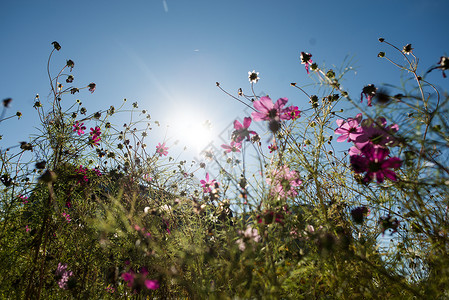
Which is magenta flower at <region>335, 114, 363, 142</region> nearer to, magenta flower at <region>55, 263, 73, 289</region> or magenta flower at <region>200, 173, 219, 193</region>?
magenta flower at <region>200, 173, 219, 193</region>

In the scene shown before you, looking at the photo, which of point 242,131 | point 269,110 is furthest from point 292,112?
point 242,131

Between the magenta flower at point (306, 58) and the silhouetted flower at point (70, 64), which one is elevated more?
the silhouetted flower at point (70, 64)

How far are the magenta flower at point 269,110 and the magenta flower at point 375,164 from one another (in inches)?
11.3

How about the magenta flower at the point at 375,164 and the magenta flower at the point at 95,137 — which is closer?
the magenta flower at the point at 375,164

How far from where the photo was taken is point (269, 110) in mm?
861

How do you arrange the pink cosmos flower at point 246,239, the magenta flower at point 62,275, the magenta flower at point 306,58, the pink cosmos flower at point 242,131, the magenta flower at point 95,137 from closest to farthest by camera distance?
the pink cosmos flower at point 246,239 → the pink cosmos flower at point 242,131 → the magenta flower at point 62,275 → the magenta flower at point 306,58 → the magenta flower at point 95,137

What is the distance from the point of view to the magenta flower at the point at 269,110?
0.83 m

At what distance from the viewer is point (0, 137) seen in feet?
4.96

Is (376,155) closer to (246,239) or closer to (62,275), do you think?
(246,239)

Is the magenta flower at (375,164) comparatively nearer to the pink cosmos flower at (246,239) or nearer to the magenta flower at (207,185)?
the pink cosmos flower at (246,239)

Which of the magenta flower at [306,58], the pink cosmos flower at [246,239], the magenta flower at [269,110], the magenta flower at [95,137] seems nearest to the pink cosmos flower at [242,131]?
the magenta flower at [269,110]

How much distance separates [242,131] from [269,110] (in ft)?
0.44

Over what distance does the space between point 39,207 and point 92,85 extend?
0.87 metres

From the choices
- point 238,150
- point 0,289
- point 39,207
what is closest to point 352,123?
point 238,150
